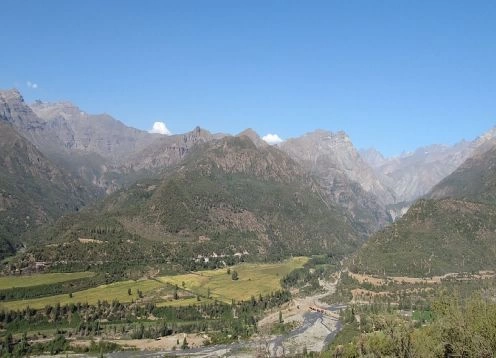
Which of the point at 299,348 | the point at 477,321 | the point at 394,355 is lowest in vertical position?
the point at 299,348

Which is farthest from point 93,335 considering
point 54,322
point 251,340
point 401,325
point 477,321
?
point 477,321

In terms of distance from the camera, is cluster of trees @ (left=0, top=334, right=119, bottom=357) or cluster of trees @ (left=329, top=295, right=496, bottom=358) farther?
cluster of trees @ (left=0, top=334, right=119, bottom=357)

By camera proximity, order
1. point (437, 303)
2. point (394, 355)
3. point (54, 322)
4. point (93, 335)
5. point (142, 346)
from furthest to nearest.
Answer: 1. point (54, 322)
2. point (93, 335)
3. point (142, 346)
4. point (437, 303)
5. point (394, 355)

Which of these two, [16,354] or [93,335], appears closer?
[16,354]

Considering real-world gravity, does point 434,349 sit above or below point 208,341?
above

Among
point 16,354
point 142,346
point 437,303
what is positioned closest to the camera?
point 437,303

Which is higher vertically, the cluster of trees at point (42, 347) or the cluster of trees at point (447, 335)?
the cluster of trees at point (447, 335)

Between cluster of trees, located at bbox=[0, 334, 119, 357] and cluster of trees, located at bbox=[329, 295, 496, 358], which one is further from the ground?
cluster of trees, located at bbox=[329, 295, 496, 358]

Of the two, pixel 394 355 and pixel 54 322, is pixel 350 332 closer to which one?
pixel 394 355

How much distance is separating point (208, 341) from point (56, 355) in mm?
44882

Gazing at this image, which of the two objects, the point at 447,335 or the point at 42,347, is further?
the point at 42,347

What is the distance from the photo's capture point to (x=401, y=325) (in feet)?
273

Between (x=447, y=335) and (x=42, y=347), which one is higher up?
(x=447, y=335)

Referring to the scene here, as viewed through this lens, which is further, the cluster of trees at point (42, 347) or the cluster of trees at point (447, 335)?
the cluster of trees at point (42, 347)
